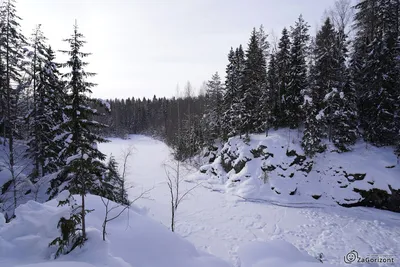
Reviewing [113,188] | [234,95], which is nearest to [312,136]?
[234,95]

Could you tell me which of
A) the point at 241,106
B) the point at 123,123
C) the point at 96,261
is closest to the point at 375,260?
the point at 96,261

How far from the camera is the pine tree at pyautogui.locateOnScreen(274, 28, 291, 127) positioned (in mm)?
25422

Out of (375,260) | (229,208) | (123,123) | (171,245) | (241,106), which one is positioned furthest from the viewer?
(123,123)

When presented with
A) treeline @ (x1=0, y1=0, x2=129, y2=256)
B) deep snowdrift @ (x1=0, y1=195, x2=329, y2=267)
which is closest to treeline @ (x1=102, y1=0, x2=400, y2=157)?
deep snowdrift @ (x1=0, y1=195, x2=329, y2=267)

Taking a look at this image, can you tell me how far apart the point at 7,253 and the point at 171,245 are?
16.8ft

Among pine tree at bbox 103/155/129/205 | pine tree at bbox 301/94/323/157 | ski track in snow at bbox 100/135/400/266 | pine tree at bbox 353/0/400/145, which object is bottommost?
ski track in snow at bbox 100/135/400/266

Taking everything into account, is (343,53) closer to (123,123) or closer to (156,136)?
(156,136)

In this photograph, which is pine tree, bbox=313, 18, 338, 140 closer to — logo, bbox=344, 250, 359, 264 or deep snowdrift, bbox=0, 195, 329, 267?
logo, bbox=344, 250, 359, 264

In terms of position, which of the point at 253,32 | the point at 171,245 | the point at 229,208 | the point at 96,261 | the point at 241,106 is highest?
the point at 253,32

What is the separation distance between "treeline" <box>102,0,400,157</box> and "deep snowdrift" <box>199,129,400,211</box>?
1.32 metres

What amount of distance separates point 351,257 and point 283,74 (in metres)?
21.0

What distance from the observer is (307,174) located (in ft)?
64.4

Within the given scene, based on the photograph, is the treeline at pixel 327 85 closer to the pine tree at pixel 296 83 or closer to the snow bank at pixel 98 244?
the pine tree at pixel 296 83

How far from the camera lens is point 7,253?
5.64 meters
